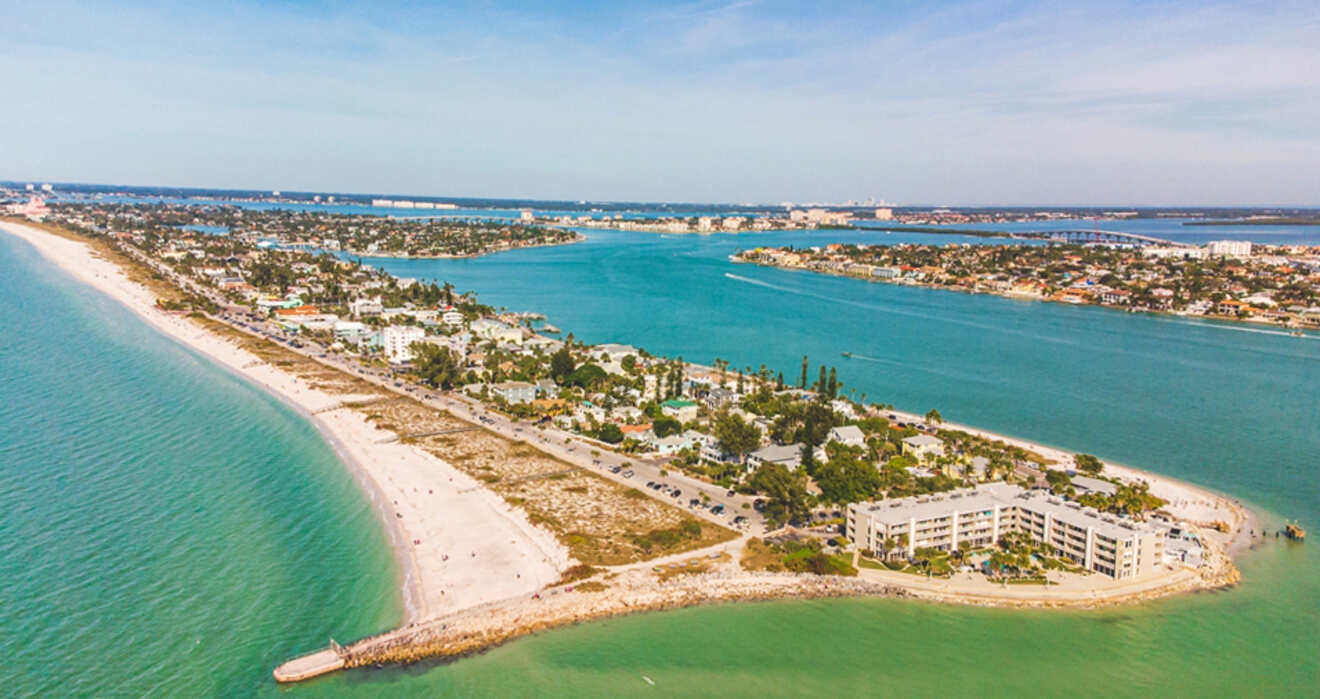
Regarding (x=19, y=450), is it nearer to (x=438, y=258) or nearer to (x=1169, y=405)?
(x=1169, y=405)

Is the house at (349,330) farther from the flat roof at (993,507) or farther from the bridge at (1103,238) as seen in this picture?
the bridge at (1103,238)

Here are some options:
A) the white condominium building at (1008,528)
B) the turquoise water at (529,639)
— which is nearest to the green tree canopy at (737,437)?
the white condominium building at (1008,528)

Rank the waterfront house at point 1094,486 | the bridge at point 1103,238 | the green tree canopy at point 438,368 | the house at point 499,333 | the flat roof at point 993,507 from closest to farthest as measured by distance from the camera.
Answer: the flat roof at point 993,507, the waterfront house at point 1094,486, the green tree canopy at point 438,368, the house at point 499,333, the bridge at point 1103,238

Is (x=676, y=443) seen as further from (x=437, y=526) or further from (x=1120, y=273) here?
(x=1120, y=273)

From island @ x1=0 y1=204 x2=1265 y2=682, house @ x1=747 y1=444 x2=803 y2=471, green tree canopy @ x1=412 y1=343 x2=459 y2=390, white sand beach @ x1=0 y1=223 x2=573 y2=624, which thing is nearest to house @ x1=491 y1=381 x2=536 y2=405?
island @ x1=0 y1=204 x2=1265 y2=682

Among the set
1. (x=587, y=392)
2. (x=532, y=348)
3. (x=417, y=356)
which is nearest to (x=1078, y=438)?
(x=587, y=392)

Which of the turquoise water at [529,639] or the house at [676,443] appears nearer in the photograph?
the turquoise water at [529,639]
